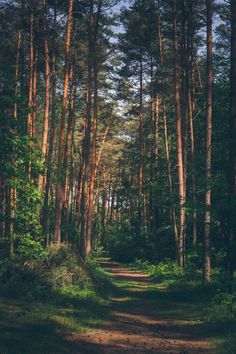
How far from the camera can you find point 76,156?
53281 mm

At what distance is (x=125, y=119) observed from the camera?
144 ft

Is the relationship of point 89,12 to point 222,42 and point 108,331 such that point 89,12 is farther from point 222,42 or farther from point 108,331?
point 108,331

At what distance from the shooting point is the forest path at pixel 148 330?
345 inches

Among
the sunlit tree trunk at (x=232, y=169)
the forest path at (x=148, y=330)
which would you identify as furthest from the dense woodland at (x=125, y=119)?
the forest path at (x=148, y=330)

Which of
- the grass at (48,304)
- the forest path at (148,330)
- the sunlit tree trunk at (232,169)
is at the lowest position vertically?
the forest path at (148,330)

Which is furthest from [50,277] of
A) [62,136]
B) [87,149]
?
[87,149]

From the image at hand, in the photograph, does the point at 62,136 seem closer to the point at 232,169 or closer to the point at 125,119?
the point at 232,169

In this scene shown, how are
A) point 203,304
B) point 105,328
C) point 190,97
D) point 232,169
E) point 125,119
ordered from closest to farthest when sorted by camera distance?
point 105,328, point 203,304, point 232,169, point 190,97, point 125,119

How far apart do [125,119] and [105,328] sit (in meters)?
34.6

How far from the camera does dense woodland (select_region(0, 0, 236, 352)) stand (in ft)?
49.0

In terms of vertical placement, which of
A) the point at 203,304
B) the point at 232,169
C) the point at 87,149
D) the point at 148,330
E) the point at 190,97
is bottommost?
the point at 148,330

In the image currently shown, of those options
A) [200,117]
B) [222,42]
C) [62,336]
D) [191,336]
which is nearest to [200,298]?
[191,336]

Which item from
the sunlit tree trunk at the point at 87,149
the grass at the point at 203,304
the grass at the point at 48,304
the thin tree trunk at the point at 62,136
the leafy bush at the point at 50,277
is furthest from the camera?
the sunlit tree trunk at the point at 87,149

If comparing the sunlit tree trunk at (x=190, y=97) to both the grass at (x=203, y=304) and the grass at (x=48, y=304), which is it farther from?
the grass at (x=48, y=304)
